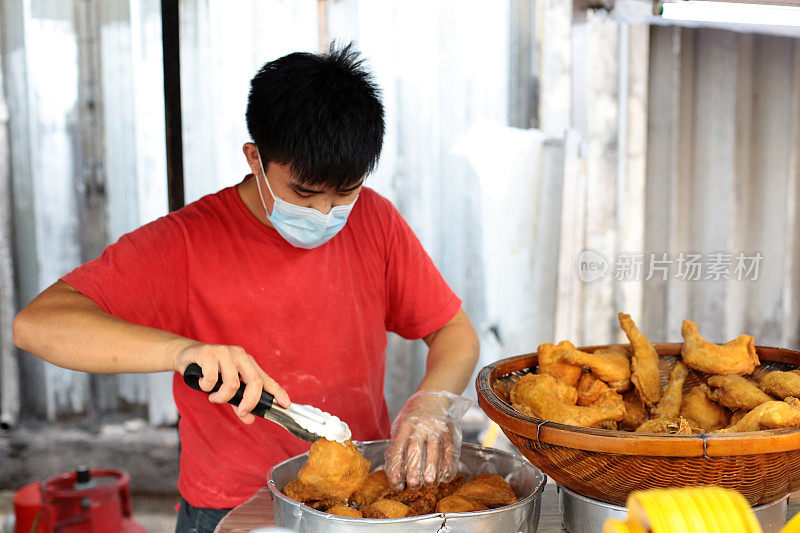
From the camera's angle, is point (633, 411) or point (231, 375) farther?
point (633, 411)

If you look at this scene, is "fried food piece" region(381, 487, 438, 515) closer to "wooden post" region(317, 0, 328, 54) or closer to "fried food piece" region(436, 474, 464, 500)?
"fried food piece" region(436, 474, 464, 500)

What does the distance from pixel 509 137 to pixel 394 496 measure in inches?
93.0

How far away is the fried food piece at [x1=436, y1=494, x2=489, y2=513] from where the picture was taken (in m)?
1.31

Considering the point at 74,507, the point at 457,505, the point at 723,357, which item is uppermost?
the point at 723,357

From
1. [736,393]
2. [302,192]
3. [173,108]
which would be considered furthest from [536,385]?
[173,108]

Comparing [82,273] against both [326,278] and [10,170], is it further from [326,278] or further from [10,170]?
[10,170]

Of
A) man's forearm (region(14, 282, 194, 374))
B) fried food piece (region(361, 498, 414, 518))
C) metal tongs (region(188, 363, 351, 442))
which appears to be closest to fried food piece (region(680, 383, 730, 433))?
fried food piece (region(361, 498, 414, 518))

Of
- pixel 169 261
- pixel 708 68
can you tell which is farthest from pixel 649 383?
pixel 708 68

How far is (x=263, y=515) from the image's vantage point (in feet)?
4.89

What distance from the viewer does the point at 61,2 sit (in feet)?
11.4

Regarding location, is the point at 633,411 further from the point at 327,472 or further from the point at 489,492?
the point at 327,472

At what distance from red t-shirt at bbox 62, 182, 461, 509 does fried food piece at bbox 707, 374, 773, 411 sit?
3.16 feet

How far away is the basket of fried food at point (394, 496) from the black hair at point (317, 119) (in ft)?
2.11

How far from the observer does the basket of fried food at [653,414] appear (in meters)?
1.11
